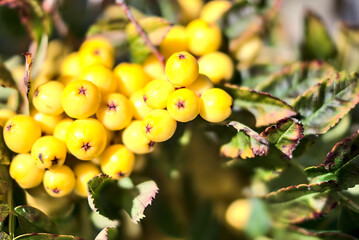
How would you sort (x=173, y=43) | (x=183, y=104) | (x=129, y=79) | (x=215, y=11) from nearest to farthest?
(x=183, y=104), (x=129, y=79), (x=173, y=43), (x=215, y=11)

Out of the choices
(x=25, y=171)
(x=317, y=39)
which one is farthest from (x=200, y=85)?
(x=317, y=39)

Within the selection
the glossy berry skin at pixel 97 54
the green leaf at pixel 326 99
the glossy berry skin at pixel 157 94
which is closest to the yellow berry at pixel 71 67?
the glossy berry skin at pixel 97 54

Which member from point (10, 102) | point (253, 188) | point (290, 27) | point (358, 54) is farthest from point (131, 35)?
point (290, 27)

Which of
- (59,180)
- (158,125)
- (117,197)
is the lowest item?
(117,197)

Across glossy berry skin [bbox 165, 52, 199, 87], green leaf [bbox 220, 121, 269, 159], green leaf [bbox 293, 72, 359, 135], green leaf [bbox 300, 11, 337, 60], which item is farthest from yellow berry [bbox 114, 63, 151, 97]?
green leaf [bbox 300, 11, 337, 60]

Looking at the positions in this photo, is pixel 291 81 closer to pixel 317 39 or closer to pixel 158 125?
pixel 317 39

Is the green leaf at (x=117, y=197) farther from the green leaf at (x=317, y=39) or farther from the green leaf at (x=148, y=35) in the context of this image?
the green leaf at (x=317, y=39)

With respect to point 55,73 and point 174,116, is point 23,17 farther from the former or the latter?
point 174,116
